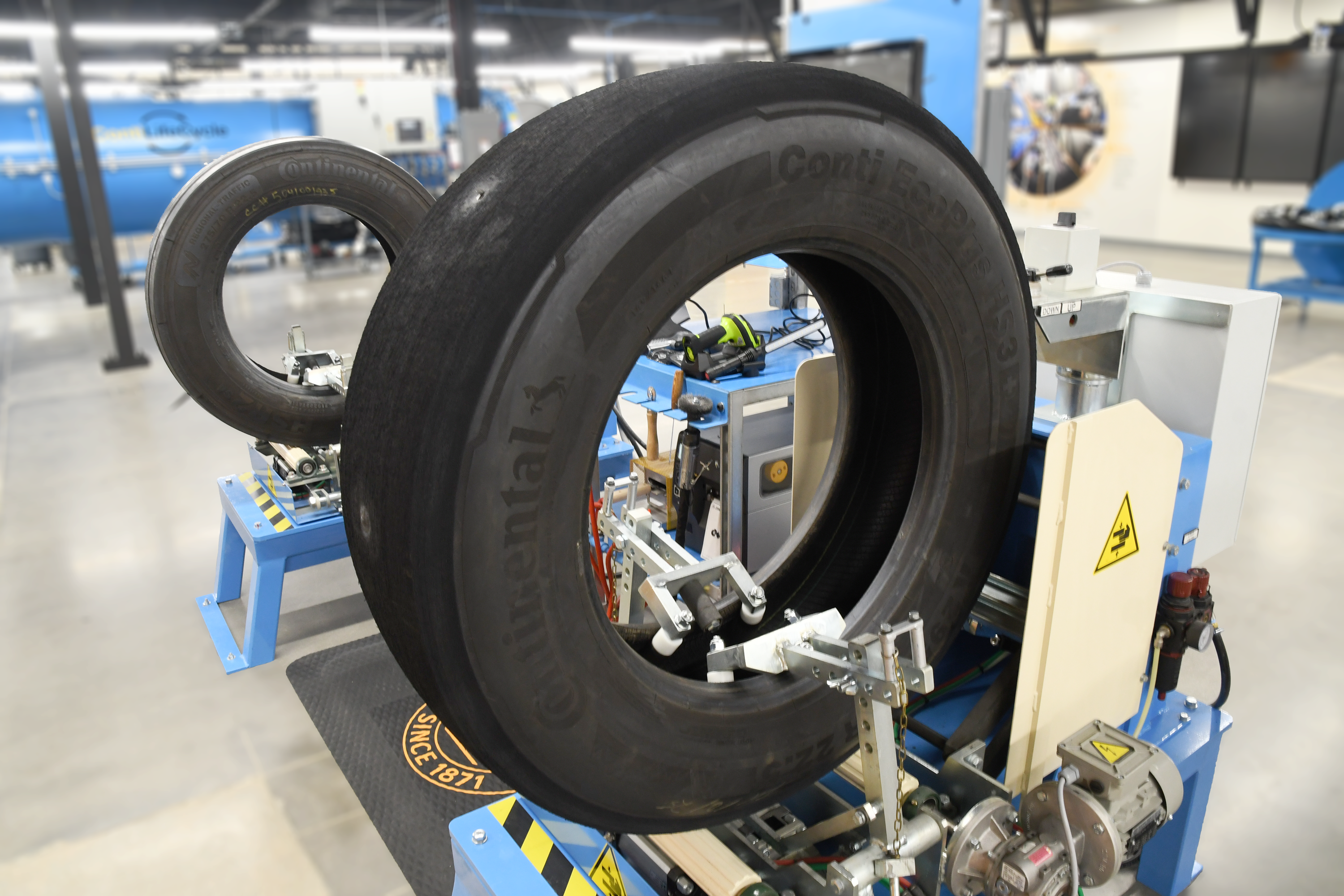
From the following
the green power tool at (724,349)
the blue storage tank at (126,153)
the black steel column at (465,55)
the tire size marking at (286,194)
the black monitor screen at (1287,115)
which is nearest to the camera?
the green power tool at (724,349)

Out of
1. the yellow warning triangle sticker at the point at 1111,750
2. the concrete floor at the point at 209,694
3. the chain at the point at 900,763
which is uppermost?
the chain at the point at 900,763

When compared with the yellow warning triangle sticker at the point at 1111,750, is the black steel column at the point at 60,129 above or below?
above

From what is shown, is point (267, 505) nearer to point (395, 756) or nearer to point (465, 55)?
point (395, 756)

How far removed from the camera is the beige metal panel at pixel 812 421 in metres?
1.76

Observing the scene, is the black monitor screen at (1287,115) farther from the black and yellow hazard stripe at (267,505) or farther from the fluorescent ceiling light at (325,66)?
the fluorescent ceiling light at (325,66)

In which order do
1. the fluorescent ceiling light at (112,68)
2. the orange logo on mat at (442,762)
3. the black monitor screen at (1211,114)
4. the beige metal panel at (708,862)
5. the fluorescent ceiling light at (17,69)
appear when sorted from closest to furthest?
the beige metal panel at (708,862), the orange logo on mat at (442,762), the black monitor screen at (1211,114), the fluorescent ceiling light at (17,69), the fluorescent ceiling light at (112,68)

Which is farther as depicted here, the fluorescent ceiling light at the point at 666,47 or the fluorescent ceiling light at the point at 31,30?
the fluorescent ceiling light at the point at 666,47

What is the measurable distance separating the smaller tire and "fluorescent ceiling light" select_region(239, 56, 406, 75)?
1474 centimetres

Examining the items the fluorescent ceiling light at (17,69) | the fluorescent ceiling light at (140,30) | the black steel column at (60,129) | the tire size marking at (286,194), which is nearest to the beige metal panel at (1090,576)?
the tire size marking at (286,194)

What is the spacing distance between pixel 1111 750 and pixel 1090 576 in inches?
8.9

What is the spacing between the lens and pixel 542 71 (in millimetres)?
16703

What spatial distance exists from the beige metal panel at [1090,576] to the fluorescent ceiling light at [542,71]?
15.7 metres

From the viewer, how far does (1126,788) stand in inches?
42.1

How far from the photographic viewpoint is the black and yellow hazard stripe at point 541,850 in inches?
41.2
